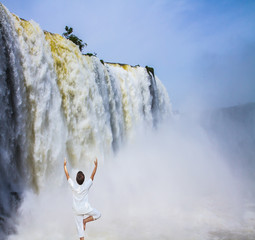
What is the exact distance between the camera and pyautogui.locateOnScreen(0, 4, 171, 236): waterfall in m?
7.12

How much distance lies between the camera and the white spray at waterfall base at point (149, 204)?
654 cm

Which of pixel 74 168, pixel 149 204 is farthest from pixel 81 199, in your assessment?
pixel 74 168

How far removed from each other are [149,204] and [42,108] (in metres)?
4.64

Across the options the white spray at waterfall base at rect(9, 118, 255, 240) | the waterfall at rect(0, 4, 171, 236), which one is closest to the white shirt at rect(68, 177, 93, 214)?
the white spray at waterfall base at rect(9, 118, 255, 240)

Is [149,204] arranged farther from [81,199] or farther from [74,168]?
[81,199]

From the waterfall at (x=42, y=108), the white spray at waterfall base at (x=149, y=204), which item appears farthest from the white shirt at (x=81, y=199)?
the waterfall at (x=42, y=108)

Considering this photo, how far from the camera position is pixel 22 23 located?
8.10 meters

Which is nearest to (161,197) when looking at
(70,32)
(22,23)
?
(22,23)

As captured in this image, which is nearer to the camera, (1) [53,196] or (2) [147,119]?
(1) [53,196]

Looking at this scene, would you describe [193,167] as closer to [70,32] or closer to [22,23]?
[22,23]

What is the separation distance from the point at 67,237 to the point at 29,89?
4.25m

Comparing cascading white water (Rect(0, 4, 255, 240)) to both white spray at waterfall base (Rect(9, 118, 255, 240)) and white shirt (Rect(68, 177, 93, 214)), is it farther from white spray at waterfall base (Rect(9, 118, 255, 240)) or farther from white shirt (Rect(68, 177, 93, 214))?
white shirt (Rect(68, 177, 93, 214))

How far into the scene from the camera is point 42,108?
8164 mm

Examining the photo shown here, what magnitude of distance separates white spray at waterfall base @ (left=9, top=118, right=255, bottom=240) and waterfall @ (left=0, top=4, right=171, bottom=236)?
650 mm
